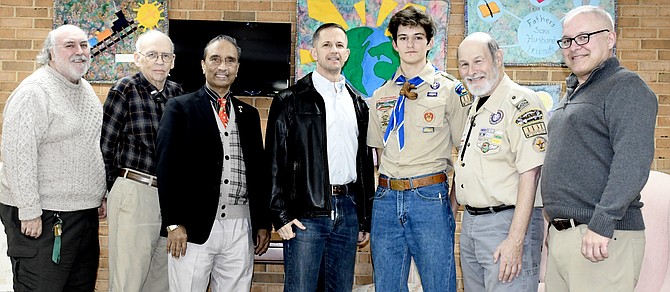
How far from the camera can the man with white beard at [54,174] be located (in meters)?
3.42

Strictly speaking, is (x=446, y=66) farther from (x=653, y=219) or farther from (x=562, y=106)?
(x=562, y=106)

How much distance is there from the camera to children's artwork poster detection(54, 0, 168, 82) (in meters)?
5.15

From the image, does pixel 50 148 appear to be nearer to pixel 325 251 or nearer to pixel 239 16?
pixel 325 251

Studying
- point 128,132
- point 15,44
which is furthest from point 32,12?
point 128,132

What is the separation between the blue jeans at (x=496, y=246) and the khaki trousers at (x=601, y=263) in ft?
0.68

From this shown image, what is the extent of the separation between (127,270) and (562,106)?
A: 2.44 metres

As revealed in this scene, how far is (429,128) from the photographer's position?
3.28 meters

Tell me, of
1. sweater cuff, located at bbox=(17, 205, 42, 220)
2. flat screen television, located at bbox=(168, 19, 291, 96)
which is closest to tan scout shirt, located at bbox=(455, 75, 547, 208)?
sweater cuff, located at bbox=(17, 205, 42, 220)

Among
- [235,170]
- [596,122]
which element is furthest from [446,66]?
[596,122]

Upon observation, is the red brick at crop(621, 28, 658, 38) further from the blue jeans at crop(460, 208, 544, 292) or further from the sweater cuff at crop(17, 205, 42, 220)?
the sweater cuff at crop(17, 205, 42, 220)

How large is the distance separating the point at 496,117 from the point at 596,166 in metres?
0.56

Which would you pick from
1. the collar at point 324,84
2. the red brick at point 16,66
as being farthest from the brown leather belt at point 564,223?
the red brick at point 16,66

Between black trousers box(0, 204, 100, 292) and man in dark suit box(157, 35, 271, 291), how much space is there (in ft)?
1.70

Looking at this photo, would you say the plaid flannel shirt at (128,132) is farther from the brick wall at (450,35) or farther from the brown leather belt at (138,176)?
the brick wall at (450,35)
